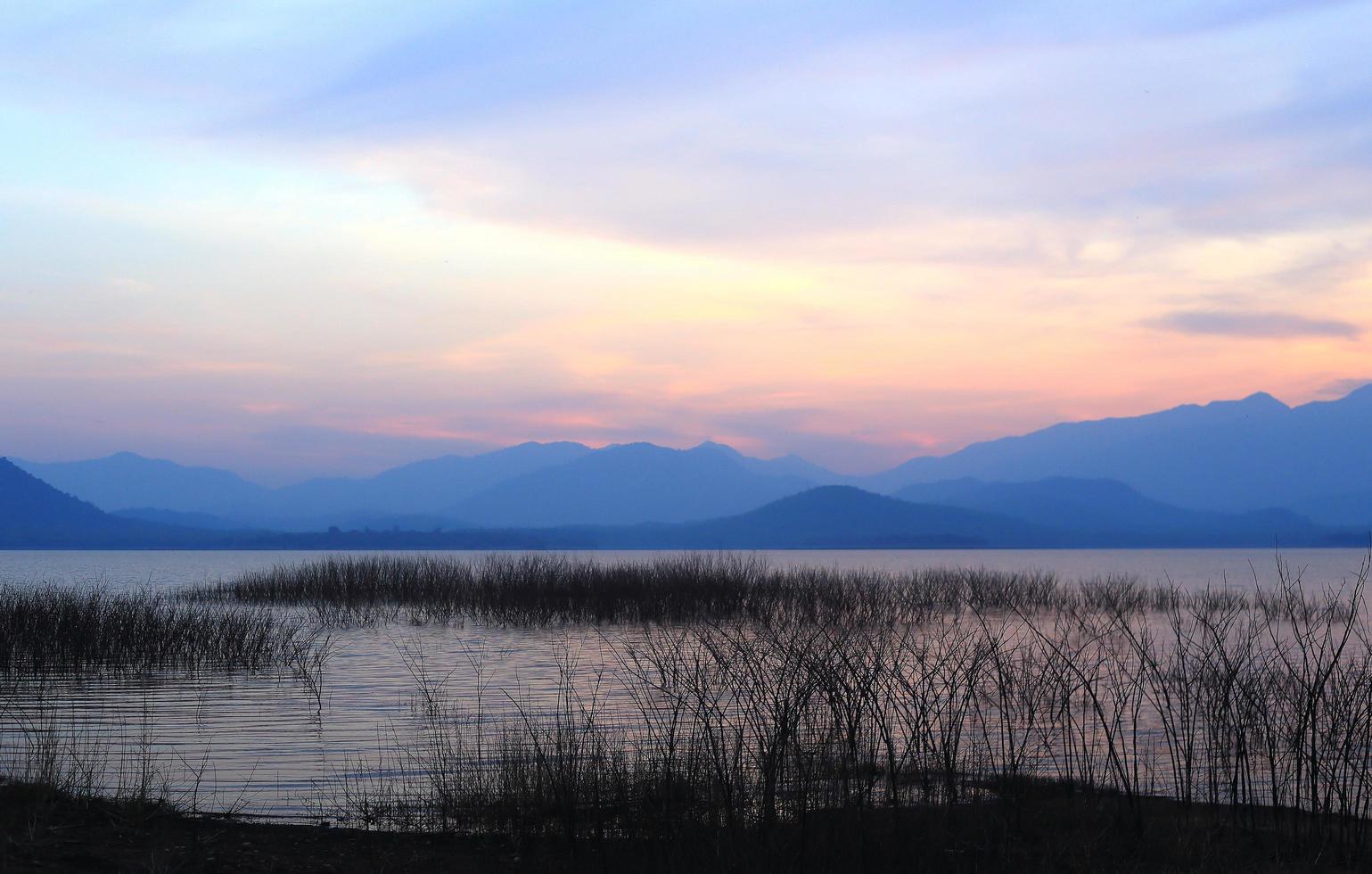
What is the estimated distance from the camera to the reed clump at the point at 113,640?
17797 mm

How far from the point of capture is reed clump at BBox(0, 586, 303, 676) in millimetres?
17797

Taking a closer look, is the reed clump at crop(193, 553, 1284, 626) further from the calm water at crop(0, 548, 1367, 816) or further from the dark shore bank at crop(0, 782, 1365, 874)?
the dark shore bank at crop(0, 782, 1365, 874)

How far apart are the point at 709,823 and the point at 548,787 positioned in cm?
197

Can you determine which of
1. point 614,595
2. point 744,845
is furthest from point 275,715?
point 614,595

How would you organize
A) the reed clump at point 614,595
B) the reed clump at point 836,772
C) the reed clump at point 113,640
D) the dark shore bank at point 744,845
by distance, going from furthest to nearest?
the reed clump at point 614,595 → the reed clump at point 113,640 → the reed clump at point 836,772 → the dark shore bank at point 744,845

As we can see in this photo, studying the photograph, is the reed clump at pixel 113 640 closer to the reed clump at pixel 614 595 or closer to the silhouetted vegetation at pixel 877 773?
the silhouetted vegetation at pixel 877 773

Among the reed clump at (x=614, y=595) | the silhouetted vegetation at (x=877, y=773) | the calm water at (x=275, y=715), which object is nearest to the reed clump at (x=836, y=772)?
the silhouetted vegetation at (x=877, y=773)

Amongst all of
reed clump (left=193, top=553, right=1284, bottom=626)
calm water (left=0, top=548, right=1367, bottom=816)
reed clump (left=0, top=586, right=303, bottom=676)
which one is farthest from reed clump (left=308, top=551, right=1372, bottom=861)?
reed clump (left=193, top=553, right=1284, bottom=626)

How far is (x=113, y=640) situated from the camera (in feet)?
61.3

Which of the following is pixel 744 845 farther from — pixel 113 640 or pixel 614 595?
pixel 614 595

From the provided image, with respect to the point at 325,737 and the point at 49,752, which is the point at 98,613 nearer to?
the point at 325,737

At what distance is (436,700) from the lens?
1570 centimetres

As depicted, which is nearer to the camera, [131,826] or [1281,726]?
[131,826]

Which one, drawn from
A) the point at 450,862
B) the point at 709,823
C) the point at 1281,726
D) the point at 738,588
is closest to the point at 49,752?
the point at 450,862
